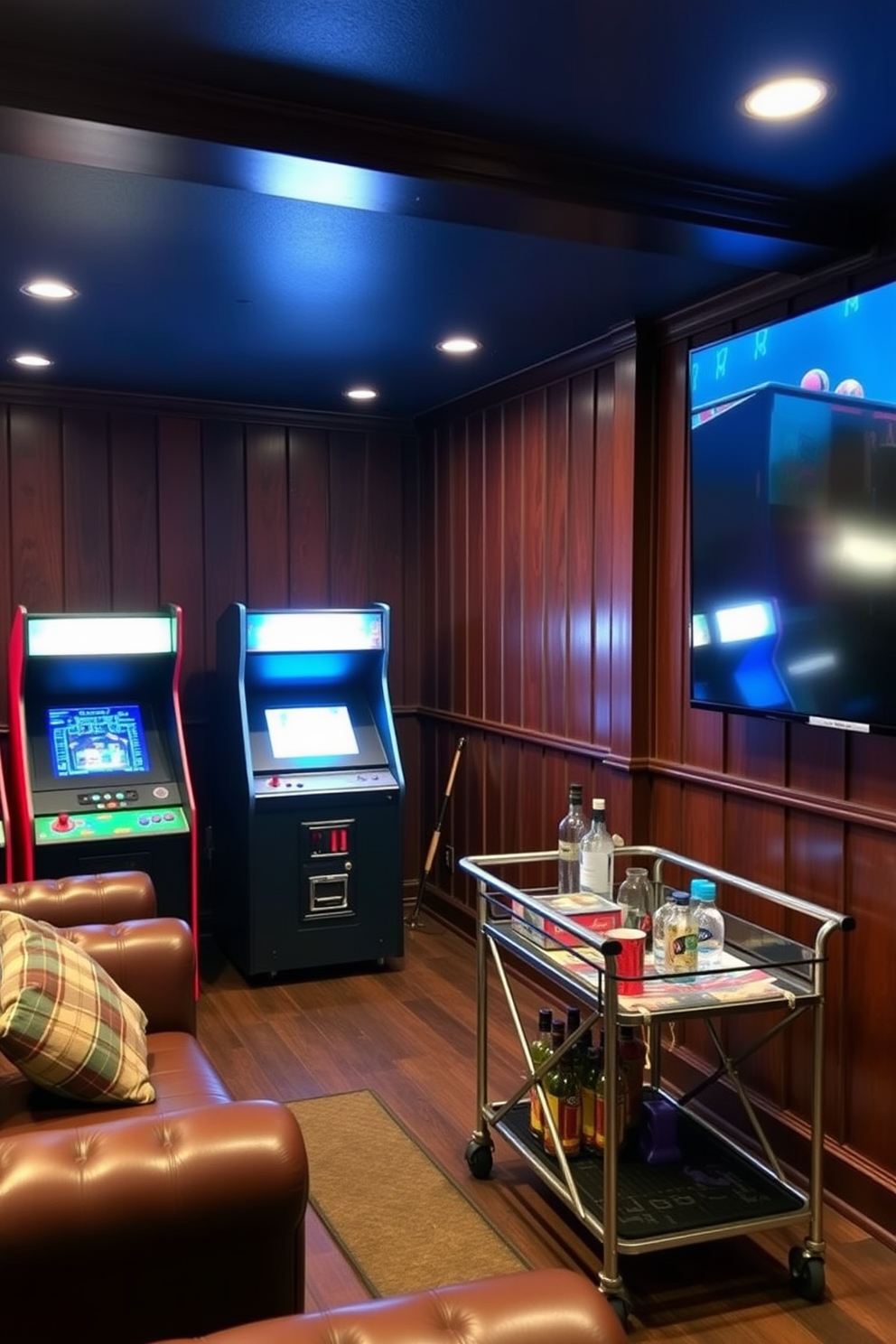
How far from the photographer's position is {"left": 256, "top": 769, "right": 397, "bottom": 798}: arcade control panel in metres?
4.70

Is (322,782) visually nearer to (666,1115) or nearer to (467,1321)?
(666,1115)

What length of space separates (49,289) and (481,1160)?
2.87 meters

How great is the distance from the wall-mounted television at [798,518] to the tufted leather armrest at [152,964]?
1684 millimetres

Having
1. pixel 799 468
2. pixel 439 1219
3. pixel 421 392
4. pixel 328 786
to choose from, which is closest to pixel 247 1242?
pixel 439 1219

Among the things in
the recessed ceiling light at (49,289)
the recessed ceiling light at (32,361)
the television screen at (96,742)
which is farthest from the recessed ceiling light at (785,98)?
the television screen at (96,742)

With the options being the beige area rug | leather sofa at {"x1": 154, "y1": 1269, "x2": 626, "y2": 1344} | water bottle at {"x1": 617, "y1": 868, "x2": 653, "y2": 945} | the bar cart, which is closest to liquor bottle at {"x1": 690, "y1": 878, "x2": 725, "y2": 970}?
the bar cart

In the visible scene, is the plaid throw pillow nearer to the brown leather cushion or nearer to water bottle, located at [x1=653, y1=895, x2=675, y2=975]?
the brown leather cushion

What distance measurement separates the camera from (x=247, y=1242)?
1.92m

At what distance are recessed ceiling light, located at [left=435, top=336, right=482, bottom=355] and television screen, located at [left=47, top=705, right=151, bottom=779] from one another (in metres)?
1.99

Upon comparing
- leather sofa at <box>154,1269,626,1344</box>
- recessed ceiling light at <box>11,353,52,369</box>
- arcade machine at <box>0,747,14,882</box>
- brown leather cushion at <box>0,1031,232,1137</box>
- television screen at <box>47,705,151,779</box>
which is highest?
recessed ceiling light at <box>11,353,52,369</box>

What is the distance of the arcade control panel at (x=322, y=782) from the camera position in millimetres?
4703

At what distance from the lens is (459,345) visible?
416 cm

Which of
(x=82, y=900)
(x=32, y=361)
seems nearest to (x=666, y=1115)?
(x=82, y=900)

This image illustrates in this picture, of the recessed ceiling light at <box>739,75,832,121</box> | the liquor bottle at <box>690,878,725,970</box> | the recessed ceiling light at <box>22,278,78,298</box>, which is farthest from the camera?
the recessed ceiling light at <box>22,278,78,298</box>
